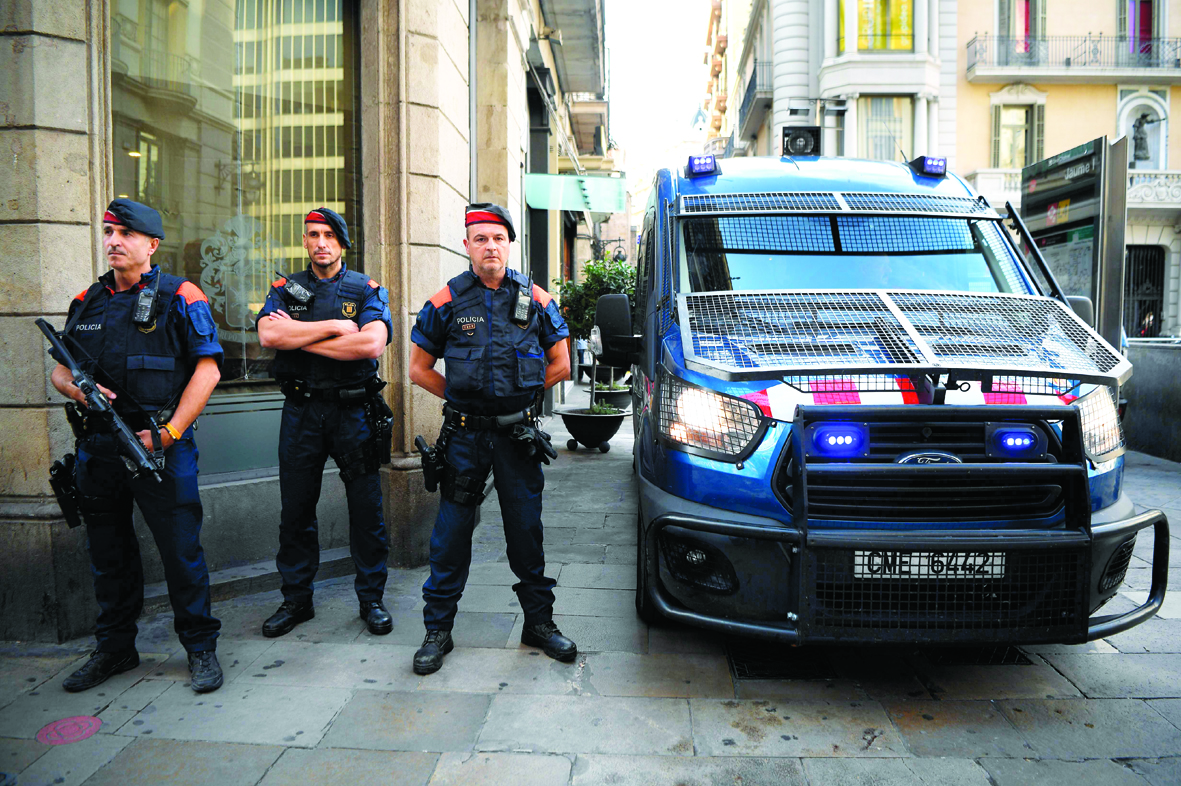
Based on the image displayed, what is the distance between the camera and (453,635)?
13.0ft

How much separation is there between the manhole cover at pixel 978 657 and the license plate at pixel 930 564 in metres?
0.91

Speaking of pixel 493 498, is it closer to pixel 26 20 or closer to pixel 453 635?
pixel 453 635

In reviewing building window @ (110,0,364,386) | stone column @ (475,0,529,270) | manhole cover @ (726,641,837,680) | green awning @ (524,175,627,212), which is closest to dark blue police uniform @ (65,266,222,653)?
building window @ (110,0,364,386)

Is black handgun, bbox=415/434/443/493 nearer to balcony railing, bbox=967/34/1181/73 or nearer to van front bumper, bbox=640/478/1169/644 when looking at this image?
van front bumper, bbox=640/478/1169/644

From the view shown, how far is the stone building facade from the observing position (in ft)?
12.5

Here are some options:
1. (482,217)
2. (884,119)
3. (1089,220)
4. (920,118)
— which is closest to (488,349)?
(482,217)

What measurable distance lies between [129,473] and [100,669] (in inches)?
33.6

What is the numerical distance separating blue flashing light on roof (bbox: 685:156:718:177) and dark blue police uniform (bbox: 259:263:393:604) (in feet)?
6.42

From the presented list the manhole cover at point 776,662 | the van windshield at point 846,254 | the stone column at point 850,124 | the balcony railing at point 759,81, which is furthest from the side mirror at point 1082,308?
the balcony railing at point 759,81

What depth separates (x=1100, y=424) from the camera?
10.3ft

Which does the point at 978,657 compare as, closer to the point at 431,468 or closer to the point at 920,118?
the point at 431,468

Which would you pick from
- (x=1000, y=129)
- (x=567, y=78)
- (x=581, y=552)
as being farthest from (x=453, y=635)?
(x=1000, y=129)

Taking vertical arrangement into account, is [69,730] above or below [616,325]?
below

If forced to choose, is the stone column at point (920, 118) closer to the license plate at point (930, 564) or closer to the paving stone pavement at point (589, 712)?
the paving stone pavement at point (589, 712)
